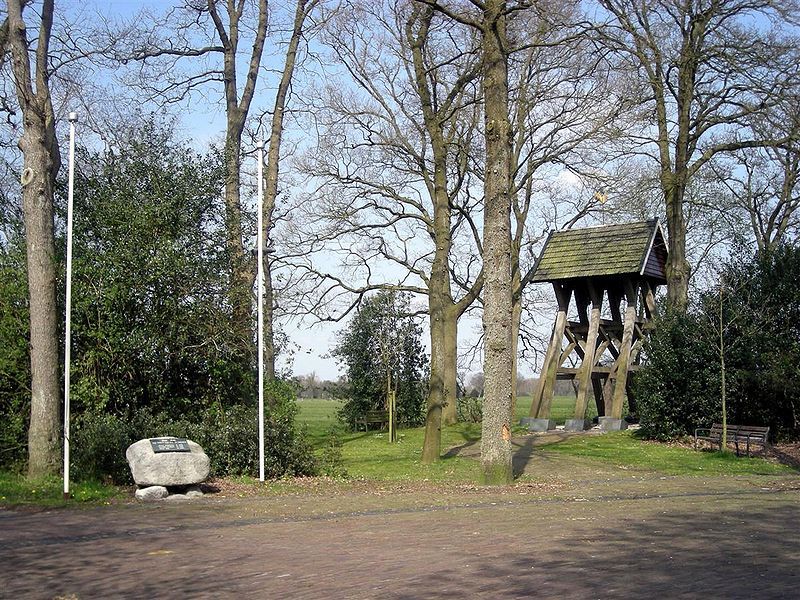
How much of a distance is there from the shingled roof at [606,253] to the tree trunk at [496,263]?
13.7m

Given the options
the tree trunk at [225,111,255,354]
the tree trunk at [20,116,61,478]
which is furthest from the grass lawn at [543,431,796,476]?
the tree trunk at [20,116,61,478]

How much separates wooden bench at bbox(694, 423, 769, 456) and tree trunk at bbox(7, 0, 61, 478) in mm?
16570

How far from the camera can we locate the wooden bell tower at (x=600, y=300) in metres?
29.7

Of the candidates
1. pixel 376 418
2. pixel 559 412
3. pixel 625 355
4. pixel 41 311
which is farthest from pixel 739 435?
pixel 559 412

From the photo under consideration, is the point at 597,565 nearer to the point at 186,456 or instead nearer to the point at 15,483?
the point at 186,456

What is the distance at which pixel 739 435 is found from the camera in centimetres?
2361

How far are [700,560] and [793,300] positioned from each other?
20.0 m

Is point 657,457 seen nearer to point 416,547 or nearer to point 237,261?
point 237,261

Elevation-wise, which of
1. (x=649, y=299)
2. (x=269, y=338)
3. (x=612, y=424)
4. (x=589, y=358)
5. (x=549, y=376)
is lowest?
(x=612, y=424)

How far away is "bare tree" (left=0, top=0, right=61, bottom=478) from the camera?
1538 cm

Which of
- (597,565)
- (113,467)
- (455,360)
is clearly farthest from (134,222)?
(455,360)

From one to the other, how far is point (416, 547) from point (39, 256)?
948 cm

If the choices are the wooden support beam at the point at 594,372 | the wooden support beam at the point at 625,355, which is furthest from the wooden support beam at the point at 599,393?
the wooden support beam at the point at 625,355

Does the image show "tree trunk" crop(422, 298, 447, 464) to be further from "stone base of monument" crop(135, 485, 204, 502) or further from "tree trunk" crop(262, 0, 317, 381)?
"stone base of monument" crop(135, 485, 204, 502)
